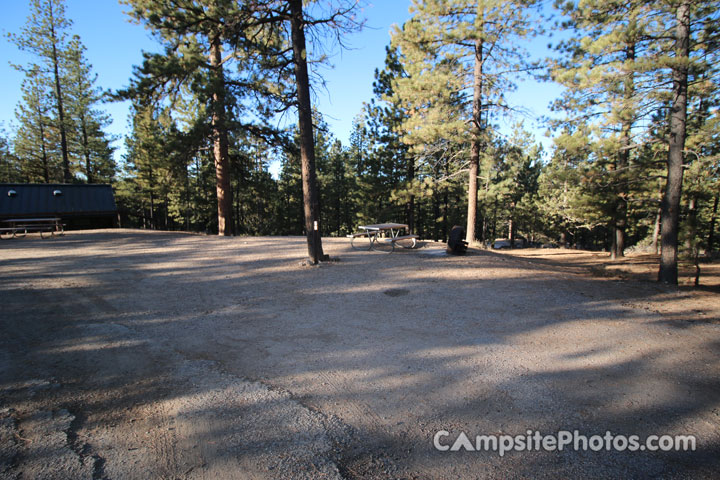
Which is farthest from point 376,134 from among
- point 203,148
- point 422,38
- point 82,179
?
point 82,179

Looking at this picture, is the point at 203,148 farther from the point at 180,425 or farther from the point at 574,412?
the point at 574,412

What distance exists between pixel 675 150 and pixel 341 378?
9644mm

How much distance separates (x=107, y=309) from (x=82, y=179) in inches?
1363

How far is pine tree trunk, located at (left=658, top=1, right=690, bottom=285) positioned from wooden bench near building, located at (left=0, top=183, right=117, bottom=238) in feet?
76.9

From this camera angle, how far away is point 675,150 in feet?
26.1

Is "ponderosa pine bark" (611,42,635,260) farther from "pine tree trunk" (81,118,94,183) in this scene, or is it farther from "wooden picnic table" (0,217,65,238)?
"pine tree trunk" (81,118,94,183)

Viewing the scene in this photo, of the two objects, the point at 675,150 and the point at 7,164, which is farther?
the point at 7,164

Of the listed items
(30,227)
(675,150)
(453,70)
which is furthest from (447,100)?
(30,227)

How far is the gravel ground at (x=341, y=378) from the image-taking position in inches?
90.6

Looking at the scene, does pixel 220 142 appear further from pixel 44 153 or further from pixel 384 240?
pixel 44 153

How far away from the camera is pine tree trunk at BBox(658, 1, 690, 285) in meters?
7.77

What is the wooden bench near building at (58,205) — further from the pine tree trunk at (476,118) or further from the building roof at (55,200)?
the pine tree trunk at (476,118)

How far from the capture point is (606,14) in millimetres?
8047

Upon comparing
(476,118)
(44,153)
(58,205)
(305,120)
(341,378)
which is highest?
(44,153)
